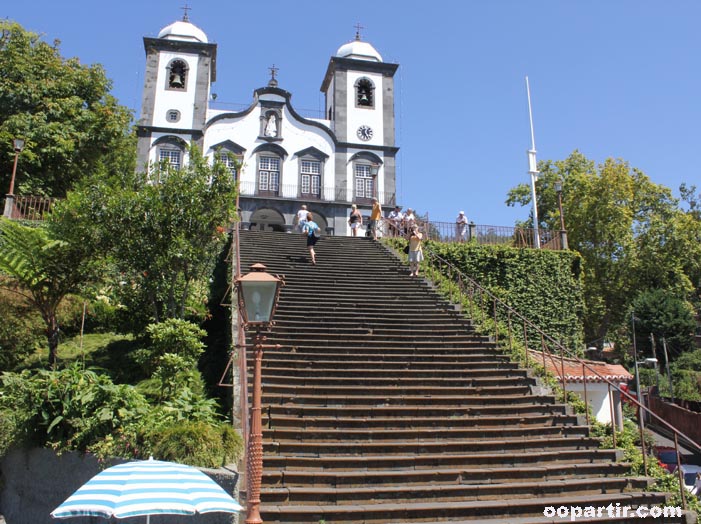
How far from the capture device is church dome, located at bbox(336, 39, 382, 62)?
36188 mm

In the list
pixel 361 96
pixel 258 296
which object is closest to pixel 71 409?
pixel 258 296

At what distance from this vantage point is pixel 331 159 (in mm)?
33594

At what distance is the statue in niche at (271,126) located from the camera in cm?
3322

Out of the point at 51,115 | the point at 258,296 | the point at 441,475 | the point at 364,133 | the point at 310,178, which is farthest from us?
the point at 364,133

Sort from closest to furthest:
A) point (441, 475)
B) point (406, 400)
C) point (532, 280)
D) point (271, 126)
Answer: point (441, 475)
point (406, 400)
point (532, 280)
point (271, 126)

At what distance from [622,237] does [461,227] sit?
15.7 meters

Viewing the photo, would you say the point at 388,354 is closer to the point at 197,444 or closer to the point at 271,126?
the point at 197,444

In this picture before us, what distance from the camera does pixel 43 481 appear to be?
30.4 ft

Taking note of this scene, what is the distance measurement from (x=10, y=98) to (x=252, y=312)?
77.0 feet

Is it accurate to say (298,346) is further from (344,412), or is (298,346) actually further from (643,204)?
(643,204)

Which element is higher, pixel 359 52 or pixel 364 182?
pixel 359 52

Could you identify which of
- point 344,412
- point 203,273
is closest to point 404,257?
point 203,273

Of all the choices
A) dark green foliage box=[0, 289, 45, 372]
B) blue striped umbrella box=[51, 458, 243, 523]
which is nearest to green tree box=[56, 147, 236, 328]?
dark green foliage box=[0, 289, 45, 372]

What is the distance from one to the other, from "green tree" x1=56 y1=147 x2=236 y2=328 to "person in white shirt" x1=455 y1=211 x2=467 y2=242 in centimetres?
1149
